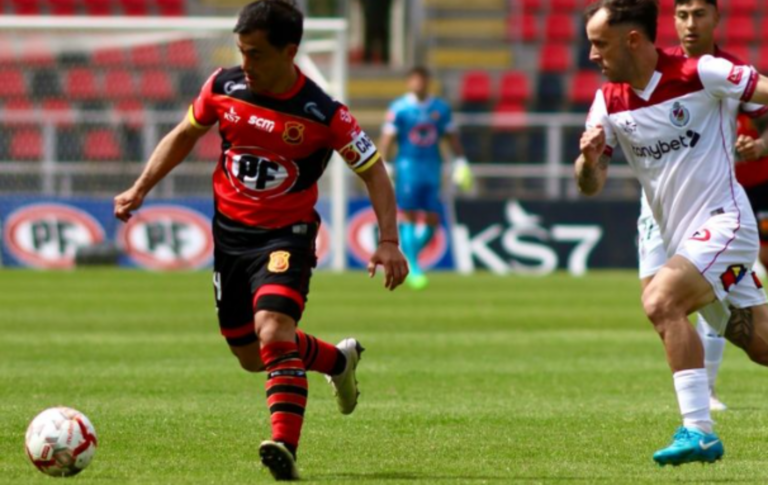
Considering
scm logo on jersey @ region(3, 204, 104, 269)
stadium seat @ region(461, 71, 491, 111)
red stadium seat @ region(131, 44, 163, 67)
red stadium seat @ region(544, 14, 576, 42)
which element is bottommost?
scm logo on jersey @ region(3, 204, 104, 269)

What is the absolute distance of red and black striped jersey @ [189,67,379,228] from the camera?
6836 mm

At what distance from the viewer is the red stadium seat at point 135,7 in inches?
1154

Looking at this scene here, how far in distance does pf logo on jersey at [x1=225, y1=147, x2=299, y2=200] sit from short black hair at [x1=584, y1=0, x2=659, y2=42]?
5.11ft

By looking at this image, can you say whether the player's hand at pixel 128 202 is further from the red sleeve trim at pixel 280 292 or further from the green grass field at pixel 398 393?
the green grass field at pixel 398 393

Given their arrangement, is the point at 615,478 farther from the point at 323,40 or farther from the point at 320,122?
the point at 323,40

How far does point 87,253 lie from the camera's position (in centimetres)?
2297

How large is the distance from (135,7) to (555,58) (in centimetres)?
821

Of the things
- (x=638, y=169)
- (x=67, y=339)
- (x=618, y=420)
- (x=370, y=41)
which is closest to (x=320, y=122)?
(x=638, y=169)

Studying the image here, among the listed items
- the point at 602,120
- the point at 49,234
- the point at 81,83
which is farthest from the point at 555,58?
the point at 602,120

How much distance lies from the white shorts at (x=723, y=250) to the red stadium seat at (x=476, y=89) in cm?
2147

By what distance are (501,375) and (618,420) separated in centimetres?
246

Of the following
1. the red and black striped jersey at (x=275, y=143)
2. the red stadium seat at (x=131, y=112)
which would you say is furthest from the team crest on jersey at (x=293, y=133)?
the red stadium seat at (x=131, y=112)

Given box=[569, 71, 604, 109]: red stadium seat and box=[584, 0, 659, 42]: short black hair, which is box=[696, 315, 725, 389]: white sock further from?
box=[569, 71, 604, 109]: red stadium seat

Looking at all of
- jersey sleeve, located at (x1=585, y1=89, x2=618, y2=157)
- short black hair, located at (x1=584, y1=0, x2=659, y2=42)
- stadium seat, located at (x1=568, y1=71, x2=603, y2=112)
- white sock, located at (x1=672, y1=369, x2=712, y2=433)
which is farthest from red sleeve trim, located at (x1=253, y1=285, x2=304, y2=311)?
stadium seat, located at (x1=568, y1=71, x2=603, y2=112)
